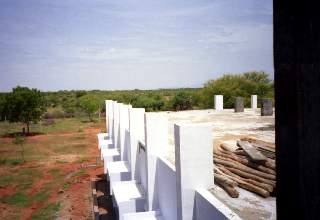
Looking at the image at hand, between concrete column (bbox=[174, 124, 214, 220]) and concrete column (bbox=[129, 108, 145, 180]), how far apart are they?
5.51 meters

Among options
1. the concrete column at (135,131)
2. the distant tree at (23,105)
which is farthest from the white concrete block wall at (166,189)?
the distant tree at (23,105)

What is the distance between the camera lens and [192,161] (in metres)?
5.20

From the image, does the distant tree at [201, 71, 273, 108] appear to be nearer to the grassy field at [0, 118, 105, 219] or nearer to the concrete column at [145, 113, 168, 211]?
the grassy field at [0, 118, 105, 219]

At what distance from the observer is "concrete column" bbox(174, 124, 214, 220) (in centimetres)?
516

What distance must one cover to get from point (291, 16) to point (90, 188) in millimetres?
18668

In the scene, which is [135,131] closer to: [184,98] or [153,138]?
[153,138]

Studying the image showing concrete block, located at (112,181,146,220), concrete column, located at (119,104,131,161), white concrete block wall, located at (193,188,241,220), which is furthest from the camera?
concrete column, located at (119,104,131,161)

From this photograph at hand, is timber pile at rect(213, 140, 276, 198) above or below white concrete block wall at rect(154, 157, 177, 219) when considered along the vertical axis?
above

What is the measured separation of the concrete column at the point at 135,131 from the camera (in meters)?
10.8

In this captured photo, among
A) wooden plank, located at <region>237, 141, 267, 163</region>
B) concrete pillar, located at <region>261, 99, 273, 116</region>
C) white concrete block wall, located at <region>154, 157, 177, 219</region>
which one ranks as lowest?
white concrete block wall, located at <region>154, 157, 177, 219</region>

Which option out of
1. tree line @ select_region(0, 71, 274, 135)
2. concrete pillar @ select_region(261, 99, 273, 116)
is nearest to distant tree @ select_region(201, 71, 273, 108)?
tree line @ select_region(0, 71, 274, 135)

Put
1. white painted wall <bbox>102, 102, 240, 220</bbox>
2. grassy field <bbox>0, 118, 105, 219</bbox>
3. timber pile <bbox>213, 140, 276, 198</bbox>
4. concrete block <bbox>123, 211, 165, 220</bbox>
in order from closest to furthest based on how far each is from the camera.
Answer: white painted wall <bbox>102, 102, 240, 220</bbox>
timber pile <bbox>213, 140, 276, 198</bbox>
concrete block <bbox>123, 211, 165, 220</bbox>
grassy field <bbox>0, 118, 105, 219</bbox>

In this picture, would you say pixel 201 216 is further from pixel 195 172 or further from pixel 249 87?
pixel 249 87

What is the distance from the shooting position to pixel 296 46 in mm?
1083
